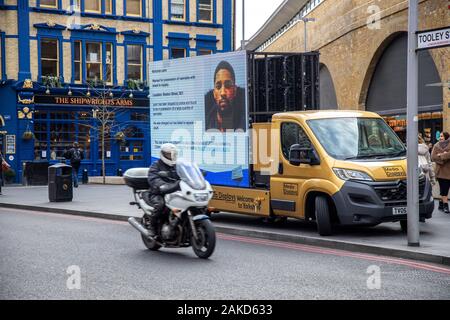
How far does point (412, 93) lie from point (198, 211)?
3.52 metres

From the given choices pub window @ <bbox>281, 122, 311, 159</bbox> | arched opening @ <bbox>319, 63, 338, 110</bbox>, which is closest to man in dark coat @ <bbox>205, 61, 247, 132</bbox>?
pub window @ <bbox>281, 122, 311, 159</bbox>

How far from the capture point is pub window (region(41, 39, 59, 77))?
112 feet

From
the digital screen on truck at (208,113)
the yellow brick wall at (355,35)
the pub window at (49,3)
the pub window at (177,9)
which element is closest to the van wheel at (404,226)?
the digital screen on truck at (208,113)

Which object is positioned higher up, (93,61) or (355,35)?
(355,35)

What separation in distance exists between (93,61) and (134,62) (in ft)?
7.55

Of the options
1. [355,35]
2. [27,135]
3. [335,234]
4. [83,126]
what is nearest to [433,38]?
[335,234]

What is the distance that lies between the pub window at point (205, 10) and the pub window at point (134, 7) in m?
3.39

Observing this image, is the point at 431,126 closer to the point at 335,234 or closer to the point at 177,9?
the point at 335,234

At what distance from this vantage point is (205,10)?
126 ft

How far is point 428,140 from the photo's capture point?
24328 mm

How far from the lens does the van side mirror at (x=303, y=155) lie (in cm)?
1170

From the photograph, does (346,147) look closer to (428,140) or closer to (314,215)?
(314,215)

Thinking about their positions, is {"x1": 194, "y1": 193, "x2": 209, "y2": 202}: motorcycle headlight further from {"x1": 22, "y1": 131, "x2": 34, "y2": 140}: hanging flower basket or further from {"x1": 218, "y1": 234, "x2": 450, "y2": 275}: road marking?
{"x1": 22, "y1": 131, "x2": 34, "y2": 140}: hanging flower basket

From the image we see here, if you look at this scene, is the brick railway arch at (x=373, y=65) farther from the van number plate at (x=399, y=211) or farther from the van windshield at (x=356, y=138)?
the van number plate at (x=399, y=211)
